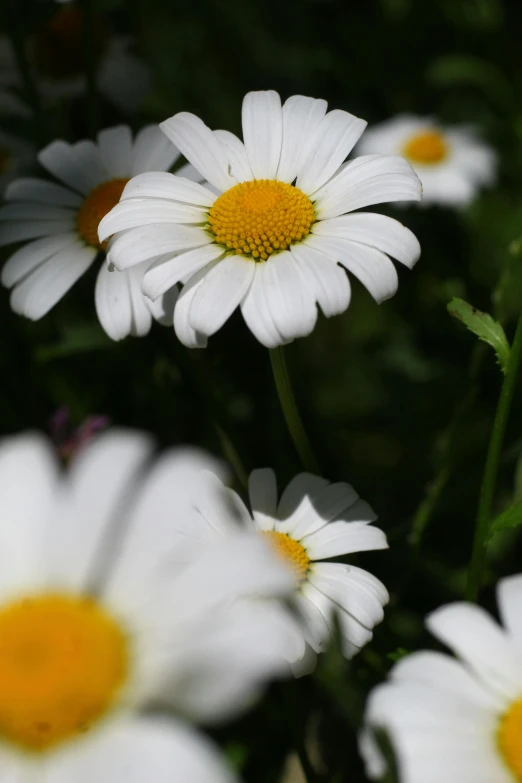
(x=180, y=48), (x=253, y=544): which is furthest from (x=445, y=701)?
(x=180, y=48)

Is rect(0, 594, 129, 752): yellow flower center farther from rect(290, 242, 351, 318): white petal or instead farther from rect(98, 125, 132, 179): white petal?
rect(98, 125, 132, 179): white petal

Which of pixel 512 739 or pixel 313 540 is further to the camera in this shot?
pixel 313 540

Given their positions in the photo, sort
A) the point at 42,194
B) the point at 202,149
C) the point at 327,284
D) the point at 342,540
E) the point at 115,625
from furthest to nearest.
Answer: the point at 42,194, the point at 202,149, the point at 342,540, the point at 327,284, the point at 115,625

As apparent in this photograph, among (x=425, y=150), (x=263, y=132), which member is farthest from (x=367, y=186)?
(x=425, y=150)

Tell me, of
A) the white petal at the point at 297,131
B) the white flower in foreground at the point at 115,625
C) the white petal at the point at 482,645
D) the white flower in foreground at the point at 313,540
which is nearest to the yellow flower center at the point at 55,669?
the white flower in foreground at the point at 115,625

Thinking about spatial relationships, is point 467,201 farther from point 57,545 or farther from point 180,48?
point 57,545

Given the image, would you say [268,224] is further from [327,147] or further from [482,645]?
[482,645]
